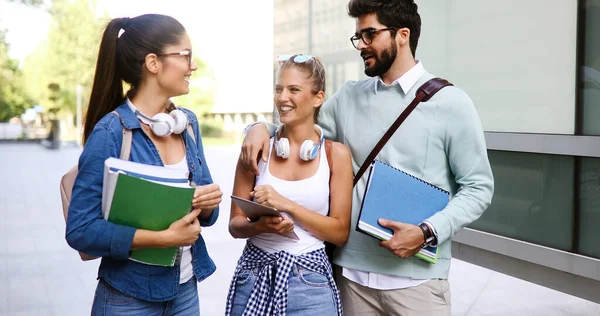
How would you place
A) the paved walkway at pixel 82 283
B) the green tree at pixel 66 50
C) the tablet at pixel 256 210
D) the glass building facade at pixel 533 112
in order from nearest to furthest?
1. the tablet at pixel 256 210
2. the glass building facade at pixel 533 112
3. the paved walkway at pixel 82 283
4. the green tree at pixel 66 50

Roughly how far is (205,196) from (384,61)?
2.94 ft


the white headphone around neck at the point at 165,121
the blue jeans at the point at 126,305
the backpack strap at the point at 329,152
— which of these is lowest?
the blue jeans at the point at 126,305

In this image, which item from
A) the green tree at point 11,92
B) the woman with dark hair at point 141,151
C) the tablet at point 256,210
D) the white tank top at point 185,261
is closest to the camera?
the woman with dark hair at point 141,151

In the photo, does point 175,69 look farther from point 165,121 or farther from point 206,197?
point 206,197

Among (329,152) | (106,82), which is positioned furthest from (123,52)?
(329,152)

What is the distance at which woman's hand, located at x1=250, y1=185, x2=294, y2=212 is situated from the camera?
2188 millimetres

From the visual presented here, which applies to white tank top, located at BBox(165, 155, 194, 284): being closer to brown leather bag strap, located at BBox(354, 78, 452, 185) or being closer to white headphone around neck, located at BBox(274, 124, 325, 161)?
white headphone around neck, located at BBox(274, 124, 325, 161)

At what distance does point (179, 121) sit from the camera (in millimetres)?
2184

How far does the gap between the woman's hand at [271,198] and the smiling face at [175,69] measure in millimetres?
423

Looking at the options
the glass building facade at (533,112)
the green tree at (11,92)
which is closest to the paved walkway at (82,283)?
the glass building facade at (533,112)

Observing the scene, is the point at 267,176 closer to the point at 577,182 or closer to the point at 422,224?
the point at 422,224

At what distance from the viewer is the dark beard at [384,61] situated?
2498 millimetres

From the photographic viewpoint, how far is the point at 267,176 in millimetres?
2396

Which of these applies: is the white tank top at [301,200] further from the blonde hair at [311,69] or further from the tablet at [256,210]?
the blonde hair at [311,69]
